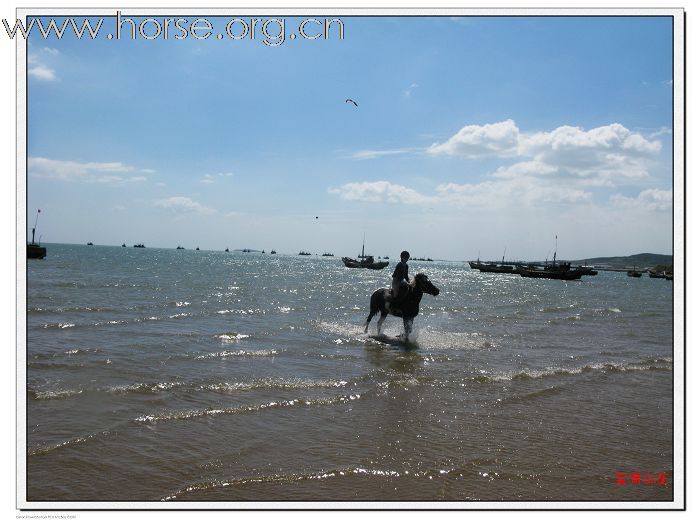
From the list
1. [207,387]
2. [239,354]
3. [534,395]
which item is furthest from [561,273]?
[207,387]

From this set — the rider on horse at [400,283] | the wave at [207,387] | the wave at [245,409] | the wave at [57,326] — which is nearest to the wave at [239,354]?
the wave at [207,387]

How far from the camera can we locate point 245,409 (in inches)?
280

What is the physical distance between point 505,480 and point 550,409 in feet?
9.84

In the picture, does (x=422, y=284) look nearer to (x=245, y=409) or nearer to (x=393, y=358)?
(x=393, y=358)

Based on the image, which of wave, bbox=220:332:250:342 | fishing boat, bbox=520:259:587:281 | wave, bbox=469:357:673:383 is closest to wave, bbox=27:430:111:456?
wave, bbox=469:357:673:383

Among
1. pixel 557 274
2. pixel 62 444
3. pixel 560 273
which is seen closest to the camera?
pixel 62 444

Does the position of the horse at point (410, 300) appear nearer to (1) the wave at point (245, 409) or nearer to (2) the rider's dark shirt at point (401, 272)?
(2) the rider's dark shirt at point (401, 272)

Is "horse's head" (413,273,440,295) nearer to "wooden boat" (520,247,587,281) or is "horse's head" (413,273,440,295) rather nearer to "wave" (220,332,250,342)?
"wave" (220,332,250,342)

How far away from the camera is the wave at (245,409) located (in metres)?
6.64

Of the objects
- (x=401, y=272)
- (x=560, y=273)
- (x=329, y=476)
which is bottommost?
(x=329, y=476)

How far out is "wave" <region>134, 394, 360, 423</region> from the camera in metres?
6.64

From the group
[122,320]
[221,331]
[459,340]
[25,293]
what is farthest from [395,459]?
[122,320]

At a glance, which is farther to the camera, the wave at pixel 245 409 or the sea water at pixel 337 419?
the wave at pixel 245 409

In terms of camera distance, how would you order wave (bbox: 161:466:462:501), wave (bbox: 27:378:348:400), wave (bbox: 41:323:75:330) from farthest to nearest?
wave (bbox: 41:323:75:330)
wave (bbox: 27:378:348:400)
wave (bbox: 161:466:462:501)
